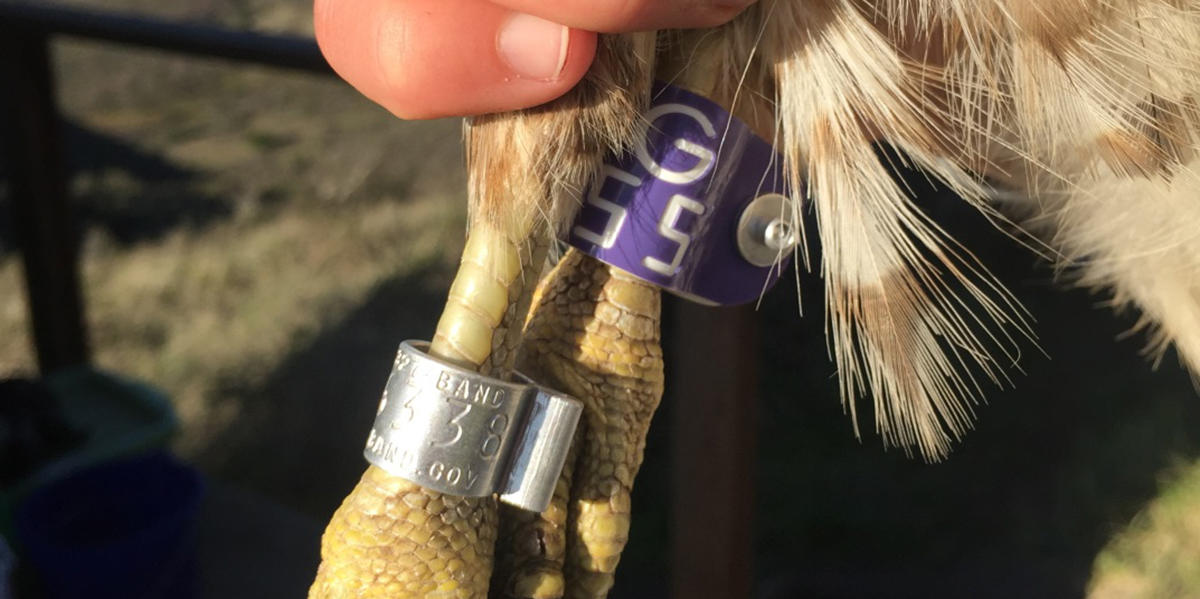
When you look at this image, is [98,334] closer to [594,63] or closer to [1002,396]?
[1002,396]

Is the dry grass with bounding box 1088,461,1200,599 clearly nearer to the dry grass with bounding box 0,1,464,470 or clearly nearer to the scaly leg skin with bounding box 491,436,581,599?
the scaly leg skin with bounding box 491,436,581,599

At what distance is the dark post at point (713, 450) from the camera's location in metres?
0.64

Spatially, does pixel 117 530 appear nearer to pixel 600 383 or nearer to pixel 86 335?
pixel 86 335

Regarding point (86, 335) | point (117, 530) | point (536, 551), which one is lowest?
point (117, 530)

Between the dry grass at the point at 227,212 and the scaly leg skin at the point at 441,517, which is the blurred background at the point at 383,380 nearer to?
the dry grass at the point at 227,212

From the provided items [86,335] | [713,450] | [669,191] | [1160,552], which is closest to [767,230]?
[669,191]

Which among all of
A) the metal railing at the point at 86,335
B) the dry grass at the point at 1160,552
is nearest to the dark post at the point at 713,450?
the metal railing at the point at 86,335

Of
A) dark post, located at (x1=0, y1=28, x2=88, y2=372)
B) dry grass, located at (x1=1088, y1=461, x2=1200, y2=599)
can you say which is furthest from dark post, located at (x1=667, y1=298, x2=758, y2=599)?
dark post, located at (x1=0, y1=28, x2=88, y2=372)

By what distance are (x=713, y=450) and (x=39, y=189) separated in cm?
105

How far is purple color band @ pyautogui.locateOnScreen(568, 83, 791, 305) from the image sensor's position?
1.10 feet

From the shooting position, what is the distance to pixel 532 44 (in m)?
0.29

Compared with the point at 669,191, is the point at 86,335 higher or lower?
lower

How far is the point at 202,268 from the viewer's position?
6.43ft

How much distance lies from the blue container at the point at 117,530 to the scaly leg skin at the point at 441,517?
943mm
